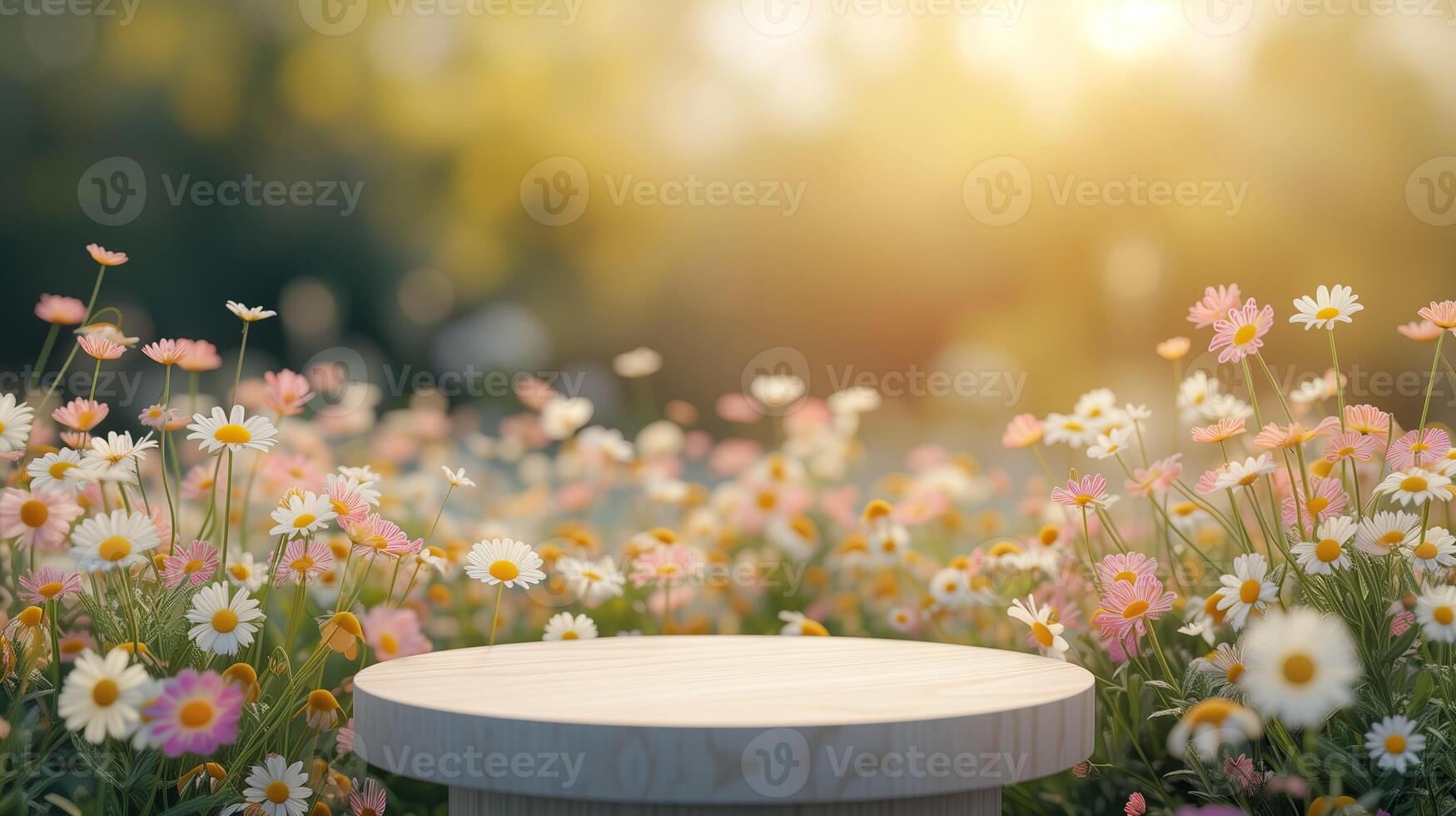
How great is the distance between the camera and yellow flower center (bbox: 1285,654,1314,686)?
0.98 metres

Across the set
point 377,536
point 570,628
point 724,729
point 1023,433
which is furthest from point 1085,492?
point 377,536

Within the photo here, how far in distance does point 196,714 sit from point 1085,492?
1.12 metres

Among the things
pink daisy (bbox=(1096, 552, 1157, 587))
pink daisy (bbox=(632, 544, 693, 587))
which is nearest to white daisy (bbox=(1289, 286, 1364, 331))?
pink daisy (bbox=(1096, 552, 1157, 587))

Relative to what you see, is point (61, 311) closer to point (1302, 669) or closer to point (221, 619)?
point (221, 619)

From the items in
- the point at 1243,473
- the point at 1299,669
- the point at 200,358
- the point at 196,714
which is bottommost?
the point at 196,714

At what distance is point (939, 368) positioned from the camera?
465 cm

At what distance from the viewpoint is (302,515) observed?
4.57ft

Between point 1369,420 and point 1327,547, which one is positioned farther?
point 1369,420

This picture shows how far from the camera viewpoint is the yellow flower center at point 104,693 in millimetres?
1136

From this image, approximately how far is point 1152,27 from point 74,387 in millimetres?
4205

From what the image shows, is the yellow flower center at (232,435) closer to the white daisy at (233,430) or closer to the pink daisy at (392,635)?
the white daisy at (233,430)

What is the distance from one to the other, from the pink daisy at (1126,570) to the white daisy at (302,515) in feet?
3.31

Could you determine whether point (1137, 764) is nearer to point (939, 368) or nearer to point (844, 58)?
point (939, 368)

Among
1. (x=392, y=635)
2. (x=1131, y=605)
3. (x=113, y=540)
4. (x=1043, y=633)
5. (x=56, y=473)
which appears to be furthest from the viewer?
(x=392, y=635)
